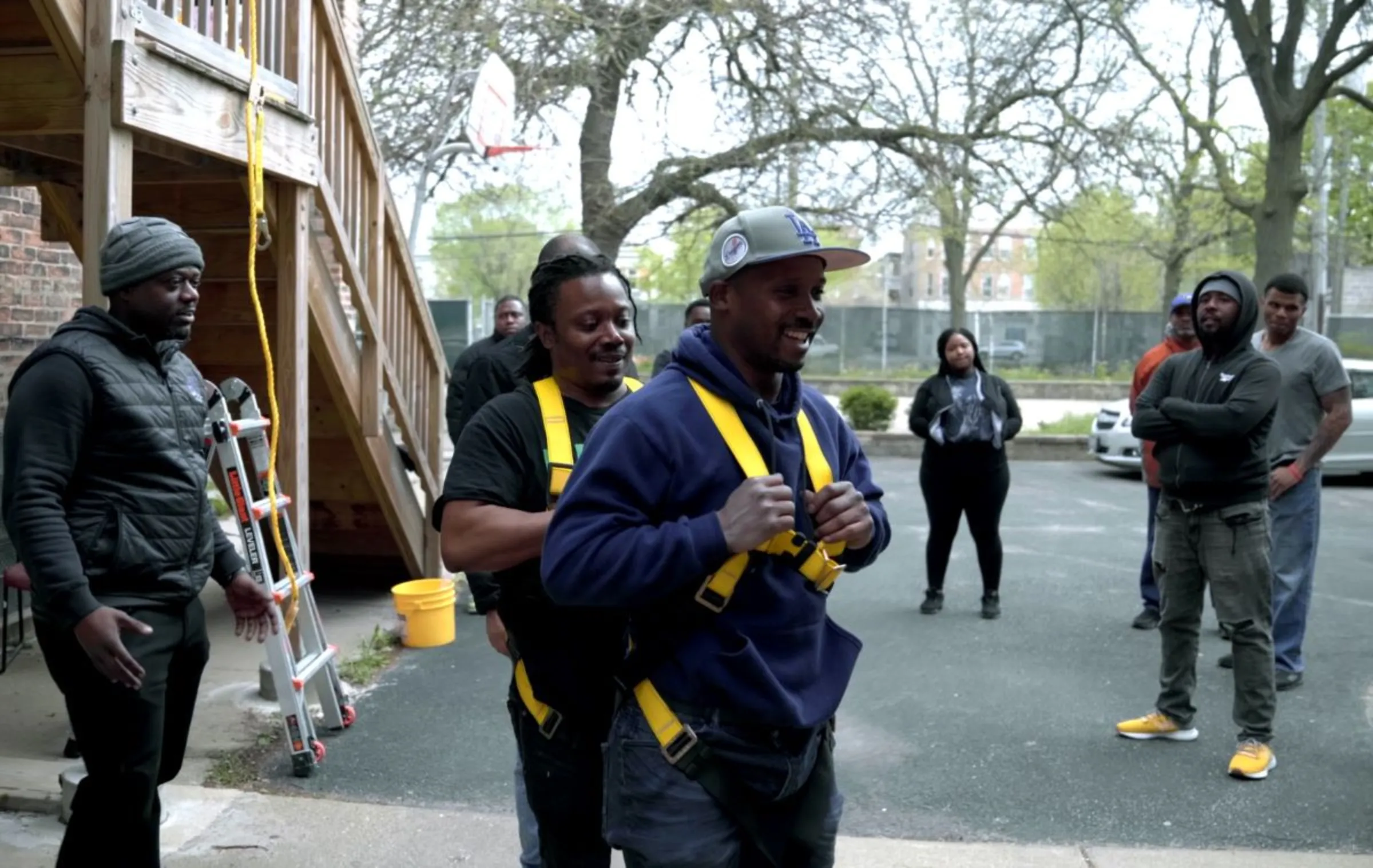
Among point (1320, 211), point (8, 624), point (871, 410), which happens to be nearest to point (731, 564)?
point (8, 624)

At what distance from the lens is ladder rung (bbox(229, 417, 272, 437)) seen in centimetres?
495

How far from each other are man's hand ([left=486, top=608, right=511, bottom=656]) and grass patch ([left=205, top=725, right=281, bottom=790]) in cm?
205

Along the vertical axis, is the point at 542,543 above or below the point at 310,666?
above

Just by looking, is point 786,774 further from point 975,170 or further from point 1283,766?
point 975,170

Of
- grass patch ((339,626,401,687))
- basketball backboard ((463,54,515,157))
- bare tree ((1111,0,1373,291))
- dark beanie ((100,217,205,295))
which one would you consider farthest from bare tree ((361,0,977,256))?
dark beanie ((100,217,205,295))

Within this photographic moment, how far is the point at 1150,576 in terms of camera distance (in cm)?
778

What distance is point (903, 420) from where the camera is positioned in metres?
23.4

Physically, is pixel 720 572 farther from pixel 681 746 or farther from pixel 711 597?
pixel 681 746

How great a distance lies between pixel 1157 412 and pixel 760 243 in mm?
3551

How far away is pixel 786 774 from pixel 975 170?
47.6 feet

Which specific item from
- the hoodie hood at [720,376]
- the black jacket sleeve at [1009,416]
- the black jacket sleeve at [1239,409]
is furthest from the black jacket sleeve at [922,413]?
the hoodie hood at [720,376]

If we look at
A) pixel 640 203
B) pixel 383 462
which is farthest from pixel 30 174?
pixel 640 203

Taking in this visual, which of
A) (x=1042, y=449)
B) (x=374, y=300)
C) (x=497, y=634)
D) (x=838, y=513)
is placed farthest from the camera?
(x=1042, y=449)

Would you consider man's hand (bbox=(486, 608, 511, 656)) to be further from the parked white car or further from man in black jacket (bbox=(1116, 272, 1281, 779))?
the parked white car
